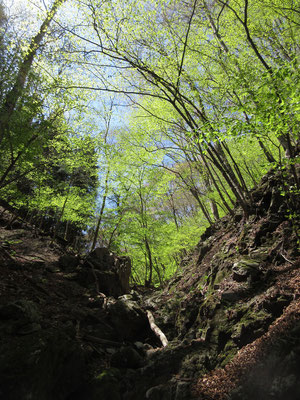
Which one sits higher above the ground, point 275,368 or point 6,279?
point 6,279

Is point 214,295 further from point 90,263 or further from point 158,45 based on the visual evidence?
point 158,45

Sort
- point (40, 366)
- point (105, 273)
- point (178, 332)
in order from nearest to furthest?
point (40, 366)
point (178, 332)
point (105, 273)

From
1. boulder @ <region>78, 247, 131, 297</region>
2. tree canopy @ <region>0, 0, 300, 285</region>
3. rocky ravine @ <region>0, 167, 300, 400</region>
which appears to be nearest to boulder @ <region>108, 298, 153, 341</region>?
rocky ravine @ <region>0, 167, 300, 400</region>

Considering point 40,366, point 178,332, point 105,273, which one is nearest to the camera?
point 40,366

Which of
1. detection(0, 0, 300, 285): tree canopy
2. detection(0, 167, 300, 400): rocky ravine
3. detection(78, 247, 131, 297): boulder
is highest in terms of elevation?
detection(0, 0, 300, 285): tree canopy

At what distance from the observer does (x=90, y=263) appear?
9.07 meters

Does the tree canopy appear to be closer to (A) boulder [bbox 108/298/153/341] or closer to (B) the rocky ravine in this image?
(B) the rocky ravine

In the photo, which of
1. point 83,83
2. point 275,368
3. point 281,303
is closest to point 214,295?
point 281,303

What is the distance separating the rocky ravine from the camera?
3.08 metres

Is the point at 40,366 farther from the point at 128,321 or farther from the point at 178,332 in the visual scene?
the point at 178,332

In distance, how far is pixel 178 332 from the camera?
5.95 meters

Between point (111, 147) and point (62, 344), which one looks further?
point (111, 147)

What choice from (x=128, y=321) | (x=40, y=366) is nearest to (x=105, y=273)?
(x=128, y=321)

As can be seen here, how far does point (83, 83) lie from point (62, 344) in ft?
25.9
